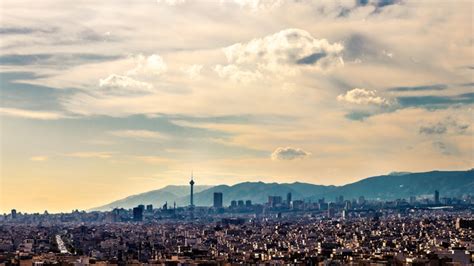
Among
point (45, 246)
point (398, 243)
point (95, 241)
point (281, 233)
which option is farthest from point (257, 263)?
point (281, 233)

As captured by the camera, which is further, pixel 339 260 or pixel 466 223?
pixel 466 223

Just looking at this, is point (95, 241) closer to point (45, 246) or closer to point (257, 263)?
point (45, 246)

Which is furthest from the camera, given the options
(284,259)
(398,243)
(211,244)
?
(211,244)

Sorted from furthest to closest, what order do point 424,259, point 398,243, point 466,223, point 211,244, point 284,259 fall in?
point 466,223
point 211,244
point 398,243
point 284,259
point 424,259

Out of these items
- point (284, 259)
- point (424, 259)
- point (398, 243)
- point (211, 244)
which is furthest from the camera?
point (211, 244)

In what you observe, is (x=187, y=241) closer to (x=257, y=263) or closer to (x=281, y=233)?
(x=281, y=233)

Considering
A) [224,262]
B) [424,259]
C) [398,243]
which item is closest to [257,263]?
[224,262]

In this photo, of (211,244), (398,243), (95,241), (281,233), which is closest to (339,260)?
(398,243)

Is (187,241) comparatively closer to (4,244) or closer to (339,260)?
(4,244)

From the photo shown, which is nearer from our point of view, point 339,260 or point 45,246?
point 339,260
